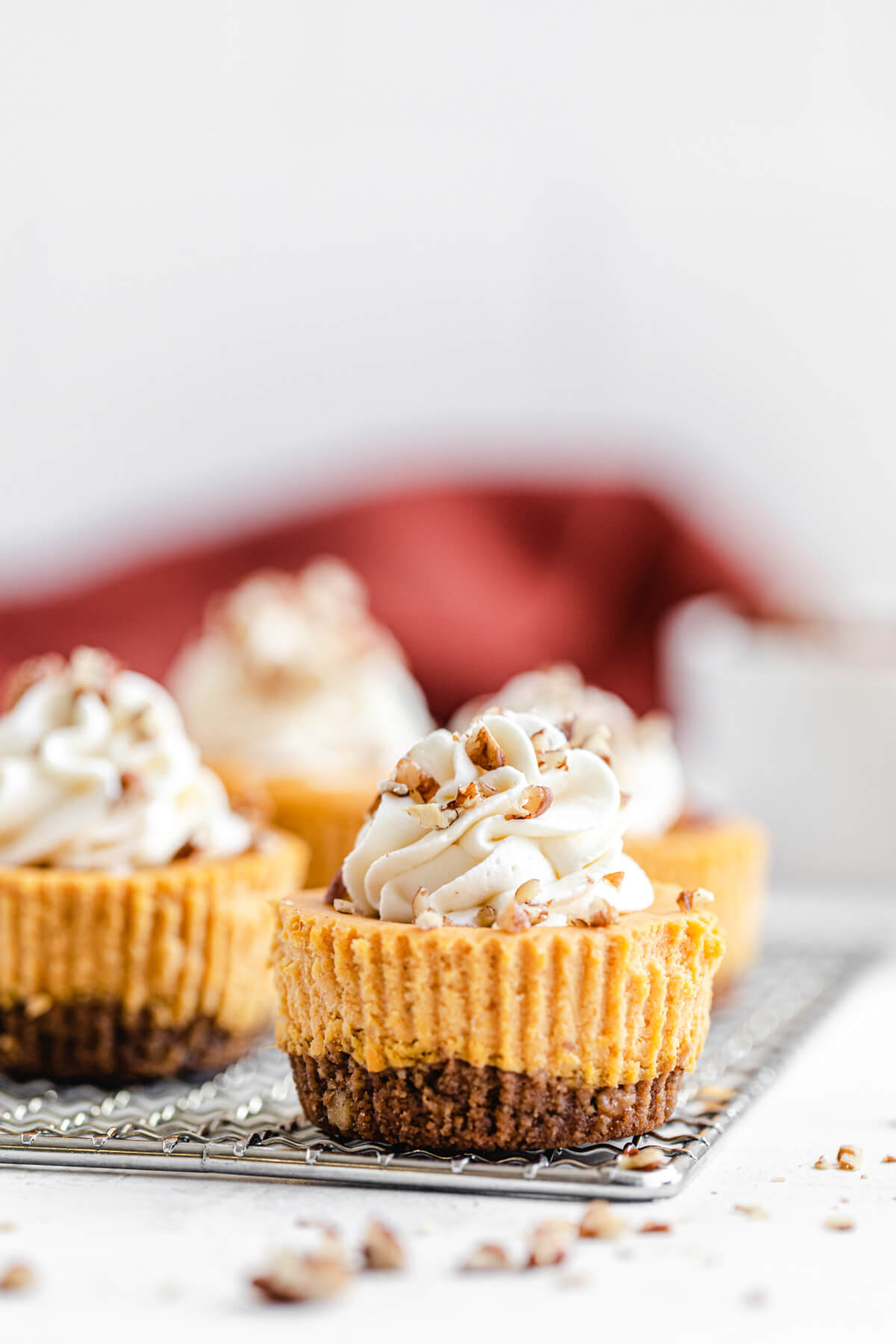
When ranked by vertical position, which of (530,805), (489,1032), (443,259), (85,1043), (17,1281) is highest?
(443,259)

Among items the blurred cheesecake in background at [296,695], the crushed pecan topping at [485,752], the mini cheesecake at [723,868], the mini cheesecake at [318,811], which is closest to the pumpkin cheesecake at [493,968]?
the crushed pecan topping at [485,752]

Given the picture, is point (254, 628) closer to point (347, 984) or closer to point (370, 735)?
point (370, 735)

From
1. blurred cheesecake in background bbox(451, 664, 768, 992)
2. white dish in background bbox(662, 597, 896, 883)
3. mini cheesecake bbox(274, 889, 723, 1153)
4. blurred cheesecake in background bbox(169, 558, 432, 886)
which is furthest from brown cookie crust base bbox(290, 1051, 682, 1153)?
white dish in background bbox(662, 597, 896, 883)

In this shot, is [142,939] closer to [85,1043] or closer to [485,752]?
[85,1043]

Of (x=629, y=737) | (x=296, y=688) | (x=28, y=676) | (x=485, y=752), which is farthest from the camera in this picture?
(x=296, y=688)

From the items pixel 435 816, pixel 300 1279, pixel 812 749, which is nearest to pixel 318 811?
pixel 812 749
